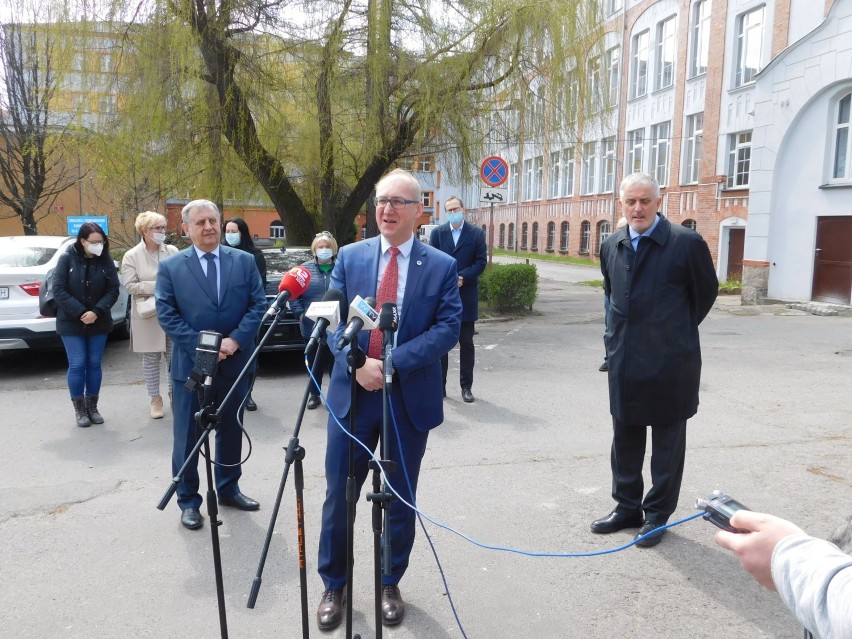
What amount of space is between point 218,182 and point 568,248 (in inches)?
1120

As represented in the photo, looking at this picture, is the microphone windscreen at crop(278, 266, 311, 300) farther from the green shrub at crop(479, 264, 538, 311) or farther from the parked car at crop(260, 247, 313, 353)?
the green shrub at crop(479, 264, 538, 311)

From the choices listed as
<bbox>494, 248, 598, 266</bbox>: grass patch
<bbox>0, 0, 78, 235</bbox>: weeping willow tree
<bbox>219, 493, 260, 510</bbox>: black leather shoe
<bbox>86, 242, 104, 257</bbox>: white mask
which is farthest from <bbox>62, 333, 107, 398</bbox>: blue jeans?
<bbox>494, 248, 598, 266</bbox>: grass patch

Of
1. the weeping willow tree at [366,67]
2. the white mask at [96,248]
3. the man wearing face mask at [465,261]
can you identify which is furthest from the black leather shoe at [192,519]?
the weeping willow tree at [366,67]

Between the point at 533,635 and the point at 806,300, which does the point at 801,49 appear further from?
the point at 533,635

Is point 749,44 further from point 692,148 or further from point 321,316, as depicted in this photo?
point 321,316

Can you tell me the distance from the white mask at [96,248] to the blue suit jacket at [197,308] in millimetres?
2607

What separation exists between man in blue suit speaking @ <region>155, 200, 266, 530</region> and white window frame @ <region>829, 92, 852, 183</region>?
1534 centimetres

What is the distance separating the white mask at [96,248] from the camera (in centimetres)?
654

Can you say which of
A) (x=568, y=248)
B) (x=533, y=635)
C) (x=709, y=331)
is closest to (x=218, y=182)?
(x=709, y=331)

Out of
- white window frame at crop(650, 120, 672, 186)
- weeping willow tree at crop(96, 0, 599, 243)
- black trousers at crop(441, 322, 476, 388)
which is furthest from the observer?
white window frame at crop(650, 120, 672, 186)

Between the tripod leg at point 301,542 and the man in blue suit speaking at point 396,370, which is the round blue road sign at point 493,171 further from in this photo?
the tripod leg at point 301,542

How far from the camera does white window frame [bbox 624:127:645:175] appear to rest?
30250 mm

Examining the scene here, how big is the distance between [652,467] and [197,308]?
2.99 meters

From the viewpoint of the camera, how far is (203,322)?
437 centimetres
